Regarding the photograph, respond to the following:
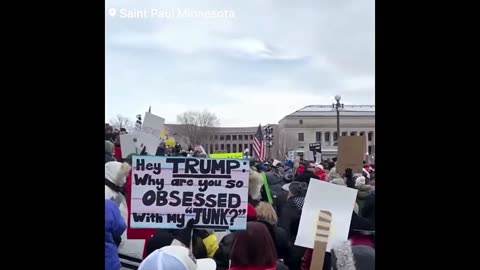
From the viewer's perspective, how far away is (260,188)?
12.8ft

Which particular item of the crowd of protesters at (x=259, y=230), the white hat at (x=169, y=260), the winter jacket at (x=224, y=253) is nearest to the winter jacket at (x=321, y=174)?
the crowd of protesters at (x=259, y=230)

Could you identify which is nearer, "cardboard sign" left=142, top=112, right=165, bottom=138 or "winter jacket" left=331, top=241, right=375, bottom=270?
"winter jacket" left=331, top=241, right=375, bottom=270

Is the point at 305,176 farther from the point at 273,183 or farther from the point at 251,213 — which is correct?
the point at 251,213

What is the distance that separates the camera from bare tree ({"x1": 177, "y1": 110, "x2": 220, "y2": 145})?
377cm

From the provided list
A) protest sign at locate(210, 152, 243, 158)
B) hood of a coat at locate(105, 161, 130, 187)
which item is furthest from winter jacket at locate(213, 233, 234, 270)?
hood of a coat at locate(105, 161, 130, 187)

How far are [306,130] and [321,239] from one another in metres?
0.61

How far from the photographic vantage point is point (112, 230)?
3799 millimetres

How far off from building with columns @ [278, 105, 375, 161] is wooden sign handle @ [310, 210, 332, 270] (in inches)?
13.2

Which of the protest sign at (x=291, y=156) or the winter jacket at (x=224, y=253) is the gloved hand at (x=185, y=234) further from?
the protest sign at (x=291, y=156)

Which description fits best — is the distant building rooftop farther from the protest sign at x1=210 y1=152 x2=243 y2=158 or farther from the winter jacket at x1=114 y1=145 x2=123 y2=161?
the winter jacket at x1=114 y1=145 x2=123 y2=161

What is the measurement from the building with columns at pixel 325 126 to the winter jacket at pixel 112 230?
37.8 inches

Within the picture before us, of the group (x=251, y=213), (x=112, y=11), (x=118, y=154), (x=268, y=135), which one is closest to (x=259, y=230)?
(x=251, y=213)
